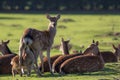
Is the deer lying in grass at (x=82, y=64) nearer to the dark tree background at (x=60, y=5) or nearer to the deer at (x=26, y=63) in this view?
the deer at (x=26, y=63)

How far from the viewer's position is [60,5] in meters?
65.4

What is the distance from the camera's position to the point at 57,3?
65312 millimetres

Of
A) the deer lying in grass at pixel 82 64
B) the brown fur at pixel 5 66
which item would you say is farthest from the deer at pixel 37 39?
the brown fur at pixel 5 66

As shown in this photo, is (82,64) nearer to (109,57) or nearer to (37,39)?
(37,39)

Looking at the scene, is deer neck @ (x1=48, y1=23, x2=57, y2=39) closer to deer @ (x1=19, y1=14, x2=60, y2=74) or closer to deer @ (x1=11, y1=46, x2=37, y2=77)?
deer @ (x1=19, y1=14, x2=60, y2=74)

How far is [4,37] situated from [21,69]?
14.0 meters

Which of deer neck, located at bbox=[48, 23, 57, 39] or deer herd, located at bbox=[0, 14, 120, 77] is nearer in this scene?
deer herd, located at bbox=[0, 14, 120, 77]

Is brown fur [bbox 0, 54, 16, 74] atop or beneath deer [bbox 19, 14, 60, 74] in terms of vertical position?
beneath

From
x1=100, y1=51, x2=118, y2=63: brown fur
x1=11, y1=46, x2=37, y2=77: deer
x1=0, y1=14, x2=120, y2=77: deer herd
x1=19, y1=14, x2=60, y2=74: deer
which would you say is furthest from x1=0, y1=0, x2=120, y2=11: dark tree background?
x1=11, y1=46, x2=37, y2=77: deer

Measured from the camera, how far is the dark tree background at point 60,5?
64.4 meters

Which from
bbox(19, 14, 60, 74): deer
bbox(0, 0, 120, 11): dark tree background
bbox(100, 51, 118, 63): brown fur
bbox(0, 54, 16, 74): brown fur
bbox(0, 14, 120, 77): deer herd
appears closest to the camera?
bbox(19, 14, 60, 74): deer

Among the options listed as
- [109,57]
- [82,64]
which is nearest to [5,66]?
[82,64]

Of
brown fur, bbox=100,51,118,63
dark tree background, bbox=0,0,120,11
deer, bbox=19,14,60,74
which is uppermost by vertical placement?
dark tree background, bbox=0,0,120,11

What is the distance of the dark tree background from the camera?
64.4 metres
